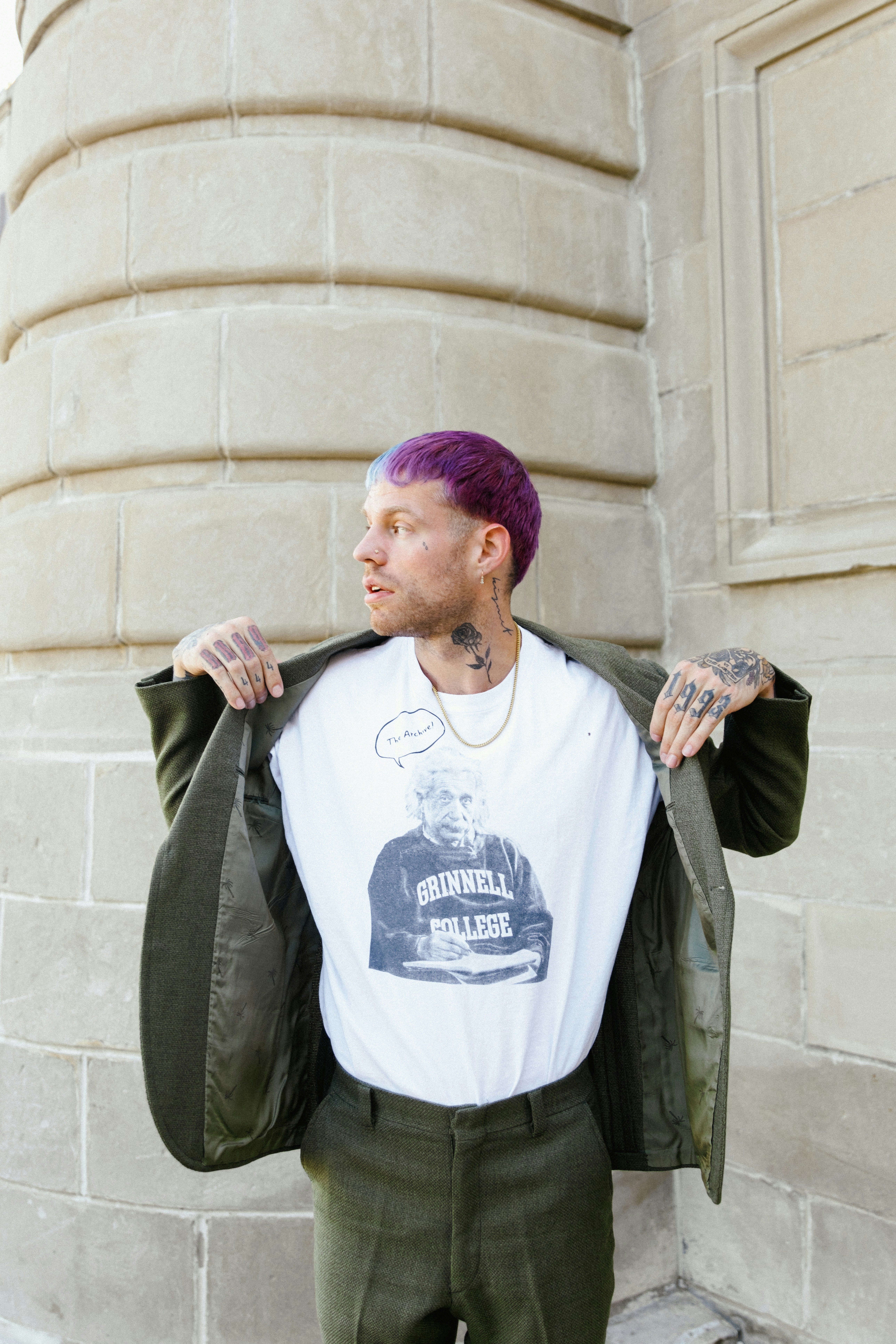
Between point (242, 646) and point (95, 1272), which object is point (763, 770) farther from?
point (95, 1272)

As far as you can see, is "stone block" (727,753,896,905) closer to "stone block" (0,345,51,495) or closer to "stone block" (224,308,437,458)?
"stone block" (224,308,437,458)

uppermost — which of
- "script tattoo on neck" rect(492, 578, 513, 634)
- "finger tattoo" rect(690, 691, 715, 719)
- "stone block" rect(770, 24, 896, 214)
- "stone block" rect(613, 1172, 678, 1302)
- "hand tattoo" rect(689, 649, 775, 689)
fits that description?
"stone block" rect(770, 24, 896, 214)

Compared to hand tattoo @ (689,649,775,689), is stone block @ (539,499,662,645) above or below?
above

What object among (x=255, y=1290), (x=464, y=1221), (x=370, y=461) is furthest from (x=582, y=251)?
(x=255, y=1290)

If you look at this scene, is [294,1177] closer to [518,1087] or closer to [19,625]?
[518,1087]

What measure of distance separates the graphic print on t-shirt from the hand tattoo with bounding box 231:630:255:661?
0.39m

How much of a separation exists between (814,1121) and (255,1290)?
170cm

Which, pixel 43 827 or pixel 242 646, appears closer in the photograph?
pixel 242 646

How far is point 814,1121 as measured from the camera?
10.0ft

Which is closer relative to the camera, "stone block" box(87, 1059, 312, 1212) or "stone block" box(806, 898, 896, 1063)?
"stone block" box(806, 898, 896, 1063)

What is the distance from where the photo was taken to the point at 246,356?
316 centimetres

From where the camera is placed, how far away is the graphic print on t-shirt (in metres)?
1.79

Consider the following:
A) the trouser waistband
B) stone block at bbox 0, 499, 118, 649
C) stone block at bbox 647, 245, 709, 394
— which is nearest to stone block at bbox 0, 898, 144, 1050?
stone block at bbox 0, 499, 118, 649

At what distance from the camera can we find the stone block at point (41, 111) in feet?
11.3
